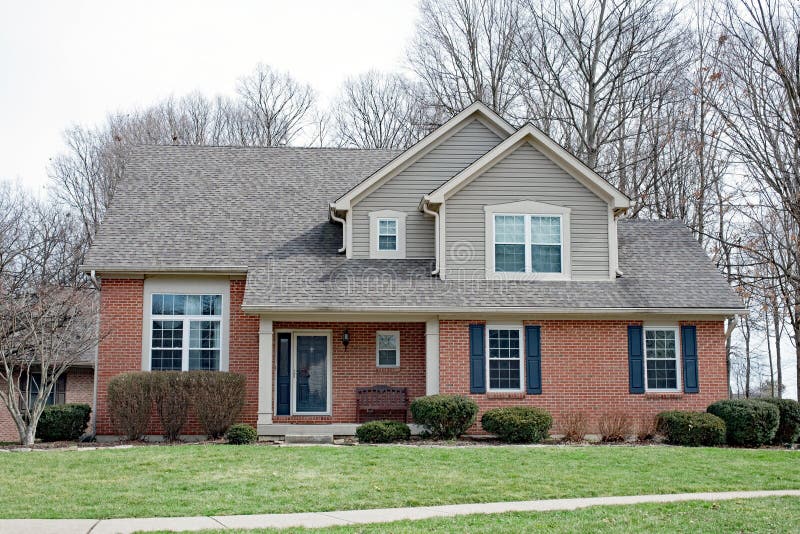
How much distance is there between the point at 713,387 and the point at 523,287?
4.90 m

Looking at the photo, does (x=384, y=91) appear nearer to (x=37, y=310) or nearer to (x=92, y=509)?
(x=37, y=310)

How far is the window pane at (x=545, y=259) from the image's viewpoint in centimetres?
2102

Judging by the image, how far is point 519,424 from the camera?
18.1 m

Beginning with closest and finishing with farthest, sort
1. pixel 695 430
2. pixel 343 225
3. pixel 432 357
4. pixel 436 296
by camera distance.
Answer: pixel 695 430 < pixel 432 357 < pixel 436 296 < pixel 343 225

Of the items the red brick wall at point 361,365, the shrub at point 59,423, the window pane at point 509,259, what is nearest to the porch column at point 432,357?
the red brick wall at point 361,365

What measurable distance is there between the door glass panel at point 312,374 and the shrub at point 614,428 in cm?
639

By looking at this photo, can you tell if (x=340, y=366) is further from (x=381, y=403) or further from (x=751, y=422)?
(x=751, y=422)

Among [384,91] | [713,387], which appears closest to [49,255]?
[384,91]

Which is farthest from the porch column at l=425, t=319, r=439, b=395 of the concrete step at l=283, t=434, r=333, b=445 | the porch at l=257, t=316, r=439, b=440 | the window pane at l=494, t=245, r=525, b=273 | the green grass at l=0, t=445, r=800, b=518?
the green grass at l=0, t=445, r=800, b=518

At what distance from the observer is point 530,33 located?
34.4 meters

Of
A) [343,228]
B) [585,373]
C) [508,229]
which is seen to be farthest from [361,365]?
[585,373]

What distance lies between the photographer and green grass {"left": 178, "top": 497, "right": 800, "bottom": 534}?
9.73 meters

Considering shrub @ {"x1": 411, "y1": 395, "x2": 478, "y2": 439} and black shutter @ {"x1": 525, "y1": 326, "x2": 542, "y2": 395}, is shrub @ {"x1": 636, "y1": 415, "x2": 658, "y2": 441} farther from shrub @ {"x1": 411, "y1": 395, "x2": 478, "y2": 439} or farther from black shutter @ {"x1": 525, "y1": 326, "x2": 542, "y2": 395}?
shrub @ {"x1": 411, "y1": 395, "x2": 478, "y2": 439}

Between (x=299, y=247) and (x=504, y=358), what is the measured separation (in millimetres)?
5779
